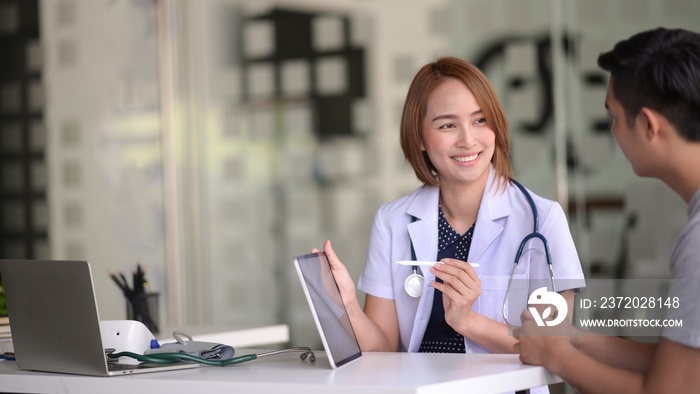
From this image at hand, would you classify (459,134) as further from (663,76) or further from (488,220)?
(663,76)

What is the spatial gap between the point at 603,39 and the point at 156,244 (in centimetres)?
285

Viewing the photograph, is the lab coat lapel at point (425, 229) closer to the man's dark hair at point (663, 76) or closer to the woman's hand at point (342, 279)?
the woman's hand at point (342, 279)

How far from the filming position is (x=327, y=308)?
1.69m

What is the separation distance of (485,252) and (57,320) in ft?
3.67

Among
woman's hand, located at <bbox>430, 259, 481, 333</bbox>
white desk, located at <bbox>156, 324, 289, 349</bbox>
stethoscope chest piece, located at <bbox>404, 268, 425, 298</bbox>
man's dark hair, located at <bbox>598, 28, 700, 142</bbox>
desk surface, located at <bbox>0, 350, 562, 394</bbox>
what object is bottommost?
white desk, located at <bbox>156, 324, 289, 349</bbox>

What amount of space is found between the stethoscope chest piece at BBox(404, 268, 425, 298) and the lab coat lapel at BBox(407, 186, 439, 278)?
0.09ft

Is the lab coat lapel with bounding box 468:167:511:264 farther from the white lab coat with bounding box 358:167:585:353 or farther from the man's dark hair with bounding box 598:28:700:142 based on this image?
the man's dark hair with bounding box 598:28:700:142

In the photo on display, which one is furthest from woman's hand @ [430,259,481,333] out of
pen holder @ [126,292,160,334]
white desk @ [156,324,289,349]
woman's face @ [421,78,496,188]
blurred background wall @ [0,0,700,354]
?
blurred background wall @ [0,0,700,354]

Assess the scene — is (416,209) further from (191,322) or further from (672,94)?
(191,322)

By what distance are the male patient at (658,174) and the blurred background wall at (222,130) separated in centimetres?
233

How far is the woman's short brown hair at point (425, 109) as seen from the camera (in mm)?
2213

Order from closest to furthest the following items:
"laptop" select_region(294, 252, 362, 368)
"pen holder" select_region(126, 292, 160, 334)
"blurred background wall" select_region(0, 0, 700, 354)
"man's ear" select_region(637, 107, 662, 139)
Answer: "man's ear" select_region(637, 107, 662, 139), "laptop" select_region(294, 252, 362, 368), "pen holder" select_region(126, 292, 160, 334), "blurred background wall" select_region(0, 0, 700, 354)

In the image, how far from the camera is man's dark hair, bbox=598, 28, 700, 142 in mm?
1423

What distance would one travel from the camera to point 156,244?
4.86 meters
